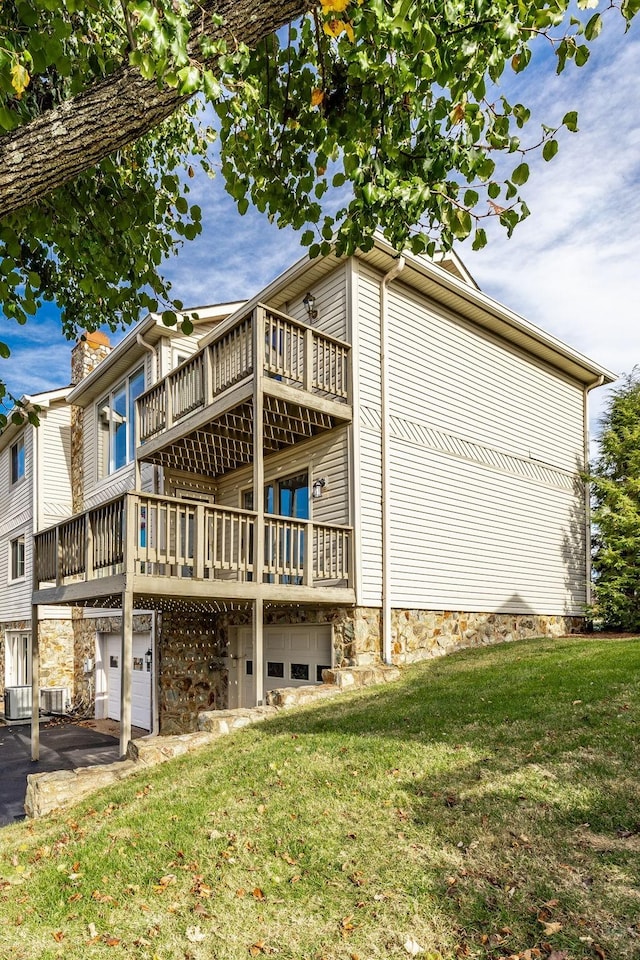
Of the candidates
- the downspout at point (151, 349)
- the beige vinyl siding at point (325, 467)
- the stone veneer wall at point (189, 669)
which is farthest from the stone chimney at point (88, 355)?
the stone veneer wall at point (189, 669)

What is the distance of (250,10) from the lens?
304 centimetres

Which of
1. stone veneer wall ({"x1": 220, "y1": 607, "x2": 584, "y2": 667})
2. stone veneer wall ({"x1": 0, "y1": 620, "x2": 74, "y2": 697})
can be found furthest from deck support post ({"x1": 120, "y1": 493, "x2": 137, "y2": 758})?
stone veneer wall ({"x1": 0, "y1": 620, "x2": 74, "y2": 697})

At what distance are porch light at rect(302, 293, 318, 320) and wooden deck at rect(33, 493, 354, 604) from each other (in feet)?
13.0

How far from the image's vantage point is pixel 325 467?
10.9m

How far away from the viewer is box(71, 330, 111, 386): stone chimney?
18.6 metres

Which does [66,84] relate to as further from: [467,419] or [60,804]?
[467,419]

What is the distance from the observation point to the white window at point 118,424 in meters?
15.2

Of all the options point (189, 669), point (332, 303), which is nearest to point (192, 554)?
point (189, 669)

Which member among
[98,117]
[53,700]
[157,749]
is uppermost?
[98,117]

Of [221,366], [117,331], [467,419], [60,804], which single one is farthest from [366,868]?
[467,419]

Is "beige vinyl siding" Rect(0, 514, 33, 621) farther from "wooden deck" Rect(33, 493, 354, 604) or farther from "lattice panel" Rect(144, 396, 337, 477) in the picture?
"wooden deck" Rect(33, 493, 354, 604)

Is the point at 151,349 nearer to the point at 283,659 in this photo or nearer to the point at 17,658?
the point at 283,659

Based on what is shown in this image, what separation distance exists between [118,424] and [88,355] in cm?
384

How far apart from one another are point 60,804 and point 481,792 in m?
4.45
